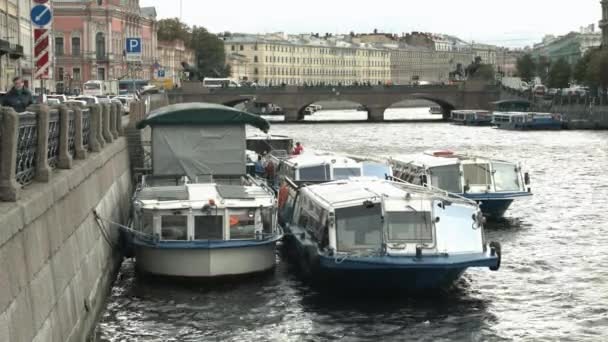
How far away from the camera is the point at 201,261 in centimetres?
2023

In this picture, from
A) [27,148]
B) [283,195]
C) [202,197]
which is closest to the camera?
[27,148]

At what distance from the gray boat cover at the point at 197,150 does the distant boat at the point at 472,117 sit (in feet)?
232

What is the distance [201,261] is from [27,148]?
7046 mm

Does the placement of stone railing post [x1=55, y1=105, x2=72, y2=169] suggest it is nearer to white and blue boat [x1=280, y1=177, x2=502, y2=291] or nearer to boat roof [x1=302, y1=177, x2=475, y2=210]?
white and blue boat [x1=280, y1=177, x2=502, y2=291]

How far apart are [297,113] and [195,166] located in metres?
79.1

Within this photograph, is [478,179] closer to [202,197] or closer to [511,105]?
[202,197]

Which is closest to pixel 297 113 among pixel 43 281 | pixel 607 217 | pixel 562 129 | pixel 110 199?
pixel 562 129

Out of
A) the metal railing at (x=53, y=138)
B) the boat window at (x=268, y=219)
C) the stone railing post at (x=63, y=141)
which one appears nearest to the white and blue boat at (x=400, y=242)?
the boat window at (x=268, y=219)

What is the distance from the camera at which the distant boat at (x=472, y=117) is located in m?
97.9

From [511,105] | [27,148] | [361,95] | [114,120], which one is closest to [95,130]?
[27,148]

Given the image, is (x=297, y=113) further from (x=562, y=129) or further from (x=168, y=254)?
(x=168, y=254)

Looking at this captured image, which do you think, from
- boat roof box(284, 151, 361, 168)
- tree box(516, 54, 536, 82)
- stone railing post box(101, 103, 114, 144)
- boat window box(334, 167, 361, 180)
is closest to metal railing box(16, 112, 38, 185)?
stone railing post box(101, 103, 114, 144)

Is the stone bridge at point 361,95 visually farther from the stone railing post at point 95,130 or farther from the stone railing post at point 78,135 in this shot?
the stone railing post at point 78,135

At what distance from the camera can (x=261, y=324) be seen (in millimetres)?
18266
